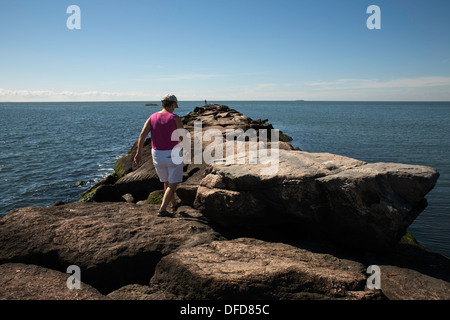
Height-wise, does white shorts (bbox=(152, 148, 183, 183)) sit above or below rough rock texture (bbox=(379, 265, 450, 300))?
above

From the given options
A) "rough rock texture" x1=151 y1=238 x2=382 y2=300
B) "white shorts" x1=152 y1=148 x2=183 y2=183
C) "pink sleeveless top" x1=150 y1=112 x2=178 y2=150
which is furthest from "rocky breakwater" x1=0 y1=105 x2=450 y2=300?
"pink sleeveless top" x1=150 y1=112 x2=178 y2=150

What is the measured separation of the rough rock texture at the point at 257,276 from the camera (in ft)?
12.7

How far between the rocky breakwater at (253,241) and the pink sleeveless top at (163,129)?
1168mm

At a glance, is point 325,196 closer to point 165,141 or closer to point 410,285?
point 410,285

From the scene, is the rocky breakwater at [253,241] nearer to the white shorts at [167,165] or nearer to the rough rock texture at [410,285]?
the rough rock texture at [410,285]

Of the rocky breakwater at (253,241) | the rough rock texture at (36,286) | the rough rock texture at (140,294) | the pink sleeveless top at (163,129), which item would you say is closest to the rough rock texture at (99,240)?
the rocky breakwater at (253,241)

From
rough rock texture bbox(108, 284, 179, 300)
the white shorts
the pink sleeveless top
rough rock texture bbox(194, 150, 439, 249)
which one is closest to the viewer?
rough rock texture bbox(108, 284, 179, 300)

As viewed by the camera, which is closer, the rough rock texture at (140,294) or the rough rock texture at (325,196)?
the rough rock texture at (140,294)

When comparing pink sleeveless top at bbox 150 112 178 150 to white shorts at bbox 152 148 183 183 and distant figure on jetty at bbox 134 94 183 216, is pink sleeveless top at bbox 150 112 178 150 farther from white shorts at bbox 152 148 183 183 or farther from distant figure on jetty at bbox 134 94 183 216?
white shorts at bbox 152 148 183 183

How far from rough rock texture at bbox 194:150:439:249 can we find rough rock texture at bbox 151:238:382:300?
76cm

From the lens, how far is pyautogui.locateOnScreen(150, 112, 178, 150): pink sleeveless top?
5754mm

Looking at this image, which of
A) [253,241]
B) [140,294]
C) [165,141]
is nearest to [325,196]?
[253,241]

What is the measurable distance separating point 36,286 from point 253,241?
340 centimetres
